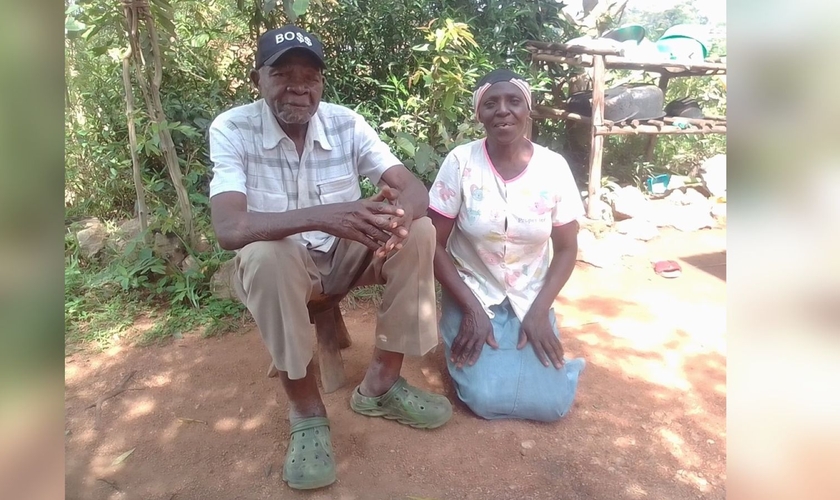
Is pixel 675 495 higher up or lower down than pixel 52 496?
lower down

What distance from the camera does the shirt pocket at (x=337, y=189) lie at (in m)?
2.09

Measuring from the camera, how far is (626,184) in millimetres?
6465

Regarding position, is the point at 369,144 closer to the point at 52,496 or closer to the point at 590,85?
the point at 52,496

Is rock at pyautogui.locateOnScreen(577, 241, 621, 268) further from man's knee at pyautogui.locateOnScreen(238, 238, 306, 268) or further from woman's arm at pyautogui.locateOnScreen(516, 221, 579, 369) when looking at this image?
man's knee at pyautogui.locateOnScreen(238, 238, 306, 268)

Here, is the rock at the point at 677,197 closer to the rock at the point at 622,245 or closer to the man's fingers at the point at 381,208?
the rock at the point at 622,245

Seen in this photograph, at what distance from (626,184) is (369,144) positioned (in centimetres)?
509

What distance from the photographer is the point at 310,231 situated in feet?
6.11

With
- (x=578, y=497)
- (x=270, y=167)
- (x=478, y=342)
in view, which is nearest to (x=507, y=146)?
(x=478, y=342)

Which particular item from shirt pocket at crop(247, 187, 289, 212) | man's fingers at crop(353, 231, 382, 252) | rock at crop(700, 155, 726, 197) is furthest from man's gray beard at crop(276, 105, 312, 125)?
rock at crop(700, 155, 726, 197)

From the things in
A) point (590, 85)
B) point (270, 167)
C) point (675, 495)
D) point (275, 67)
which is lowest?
point (675, 495)

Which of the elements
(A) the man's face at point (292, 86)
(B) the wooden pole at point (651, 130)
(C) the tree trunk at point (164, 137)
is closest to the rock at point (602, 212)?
(B) the wooden pole at point (651, 130)

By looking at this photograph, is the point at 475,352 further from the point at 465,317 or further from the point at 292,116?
the point at 292,116

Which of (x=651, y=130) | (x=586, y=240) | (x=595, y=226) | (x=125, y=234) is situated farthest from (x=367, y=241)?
(x=651, y=130)

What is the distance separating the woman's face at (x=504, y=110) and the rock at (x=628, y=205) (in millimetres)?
3669
